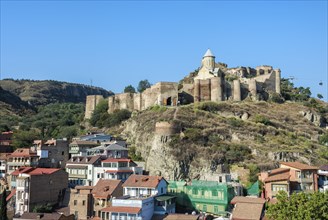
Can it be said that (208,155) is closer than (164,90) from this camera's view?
Yes

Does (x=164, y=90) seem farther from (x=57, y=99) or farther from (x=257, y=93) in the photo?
(x=57, y=99)

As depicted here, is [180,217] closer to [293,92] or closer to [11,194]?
[11,194]

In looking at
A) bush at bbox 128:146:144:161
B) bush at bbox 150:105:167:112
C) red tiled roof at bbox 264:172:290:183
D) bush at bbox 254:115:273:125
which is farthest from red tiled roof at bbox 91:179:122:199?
bush at bbox 254:115:273:125

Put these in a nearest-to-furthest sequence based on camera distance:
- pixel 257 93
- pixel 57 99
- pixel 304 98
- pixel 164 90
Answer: pixel 164 90
pixel 257 93
pixel 304 98
pixel 57 99

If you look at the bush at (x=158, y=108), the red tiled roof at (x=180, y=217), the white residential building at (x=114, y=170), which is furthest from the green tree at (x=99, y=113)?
the red tiled roof at (x=180, y=217)

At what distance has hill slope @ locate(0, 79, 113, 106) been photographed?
15600 cm

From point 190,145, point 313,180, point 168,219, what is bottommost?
point 168,219

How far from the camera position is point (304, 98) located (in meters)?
84.6

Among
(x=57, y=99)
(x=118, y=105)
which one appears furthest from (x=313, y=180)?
(x=57, y=99)

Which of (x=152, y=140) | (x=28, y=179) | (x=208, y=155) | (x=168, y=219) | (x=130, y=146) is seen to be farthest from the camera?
(x=130, y=146)

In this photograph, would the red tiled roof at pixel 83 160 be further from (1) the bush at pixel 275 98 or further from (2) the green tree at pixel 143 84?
(2) the green tree at pixel 143 84

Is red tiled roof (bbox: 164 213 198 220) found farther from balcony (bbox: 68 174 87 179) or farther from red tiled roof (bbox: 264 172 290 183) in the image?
balcony (bbox: 68 174 87 179)

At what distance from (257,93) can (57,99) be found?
374 feet

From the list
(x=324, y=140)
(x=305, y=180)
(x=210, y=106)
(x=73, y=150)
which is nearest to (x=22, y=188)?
(x=73, y=150)
